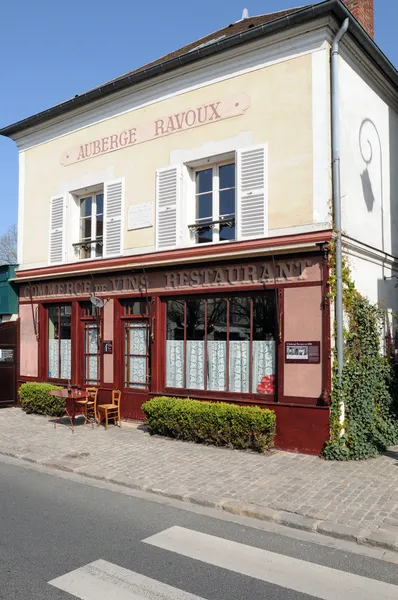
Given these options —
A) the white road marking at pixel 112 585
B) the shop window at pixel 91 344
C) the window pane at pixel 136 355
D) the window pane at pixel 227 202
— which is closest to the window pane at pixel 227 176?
the window pane at pixel 227 202

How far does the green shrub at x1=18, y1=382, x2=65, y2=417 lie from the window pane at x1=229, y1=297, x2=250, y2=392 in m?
4.48

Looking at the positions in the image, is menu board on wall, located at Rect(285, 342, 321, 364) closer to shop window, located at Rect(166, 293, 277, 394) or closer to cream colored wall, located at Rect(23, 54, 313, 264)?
shop window, located at Rect(166, 293, 277, 394)

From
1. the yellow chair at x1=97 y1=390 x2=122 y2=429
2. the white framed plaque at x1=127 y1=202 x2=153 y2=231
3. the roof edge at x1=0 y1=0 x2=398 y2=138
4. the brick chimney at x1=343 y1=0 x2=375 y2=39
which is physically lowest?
the yellow chair at x1=97 y1=390 x2=122 y2=429

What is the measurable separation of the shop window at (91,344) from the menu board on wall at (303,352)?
15.8 ft

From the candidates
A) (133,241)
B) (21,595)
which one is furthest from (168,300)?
(21,595)

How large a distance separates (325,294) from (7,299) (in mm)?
8691

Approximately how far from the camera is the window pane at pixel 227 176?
1000cm

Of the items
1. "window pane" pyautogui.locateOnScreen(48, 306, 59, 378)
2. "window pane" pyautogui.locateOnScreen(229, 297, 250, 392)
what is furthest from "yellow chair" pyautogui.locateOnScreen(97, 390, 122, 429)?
"window pane" pyautogui.locateOnScreen(229, 297, 250, 392)

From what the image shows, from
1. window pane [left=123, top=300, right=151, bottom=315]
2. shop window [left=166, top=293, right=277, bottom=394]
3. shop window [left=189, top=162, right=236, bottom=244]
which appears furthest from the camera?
window pane [left=123, top=300, right=151, bottom=315]

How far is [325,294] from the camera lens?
8320mm

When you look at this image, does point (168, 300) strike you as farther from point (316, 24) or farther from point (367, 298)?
point (316, 24)

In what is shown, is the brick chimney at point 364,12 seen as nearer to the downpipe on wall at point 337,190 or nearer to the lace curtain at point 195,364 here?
the downpipe on wall at point 337,190

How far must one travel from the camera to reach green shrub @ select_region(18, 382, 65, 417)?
39.2 ft

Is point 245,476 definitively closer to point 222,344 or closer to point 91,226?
point 222,344
